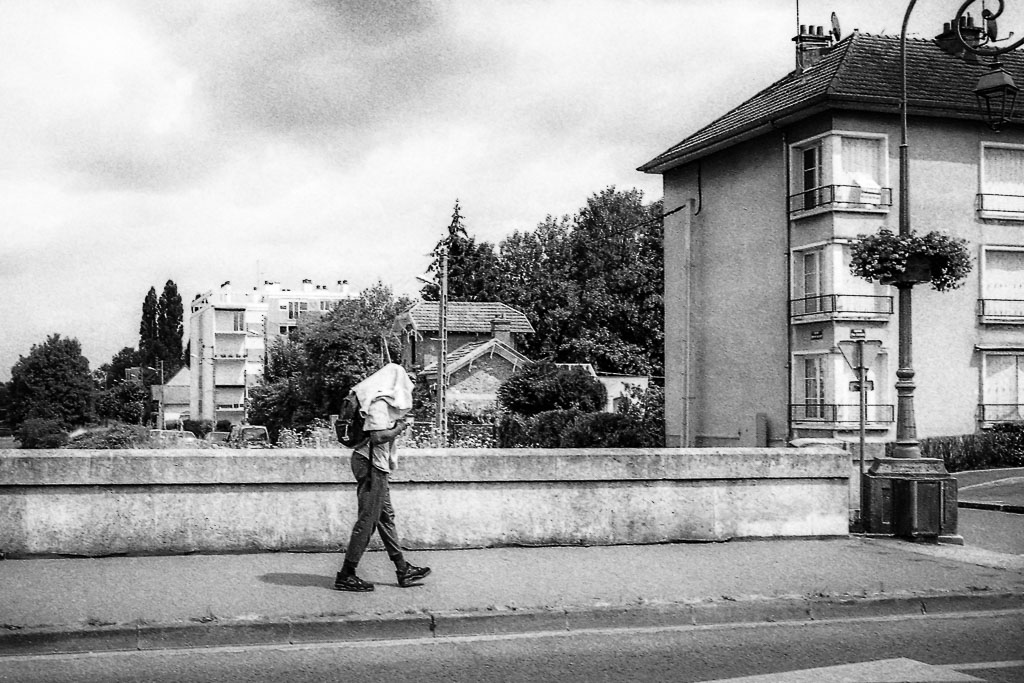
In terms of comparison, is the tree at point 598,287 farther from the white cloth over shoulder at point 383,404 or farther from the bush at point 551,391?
the white cloth over shoulder at point 383,404

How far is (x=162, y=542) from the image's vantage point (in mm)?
10258

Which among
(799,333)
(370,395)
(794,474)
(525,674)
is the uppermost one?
(799,333)

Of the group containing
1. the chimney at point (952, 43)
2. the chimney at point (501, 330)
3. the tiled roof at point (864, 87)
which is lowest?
the chimney at point (501, 330)

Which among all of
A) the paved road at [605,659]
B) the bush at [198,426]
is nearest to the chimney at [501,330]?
the bush at [198,426]

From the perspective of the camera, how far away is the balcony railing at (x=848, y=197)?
3394 cm

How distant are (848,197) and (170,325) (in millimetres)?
139285

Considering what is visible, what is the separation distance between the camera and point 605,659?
712cm

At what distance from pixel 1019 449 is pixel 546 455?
2608cm

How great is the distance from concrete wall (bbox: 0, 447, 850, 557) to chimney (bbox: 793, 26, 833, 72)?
2972 centimetres

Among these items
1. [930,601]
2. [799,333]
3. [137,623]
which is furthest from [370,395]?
[799,333]

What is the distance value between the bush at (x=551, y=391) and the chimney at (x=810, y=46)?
1742cm

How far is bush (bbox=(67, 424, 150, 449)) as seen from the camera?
13.7 metres

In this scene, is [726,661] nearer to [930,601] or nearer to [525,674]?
[525,674]

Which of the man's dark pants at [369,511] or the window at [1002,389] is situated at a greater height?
the window at [1002,389]
